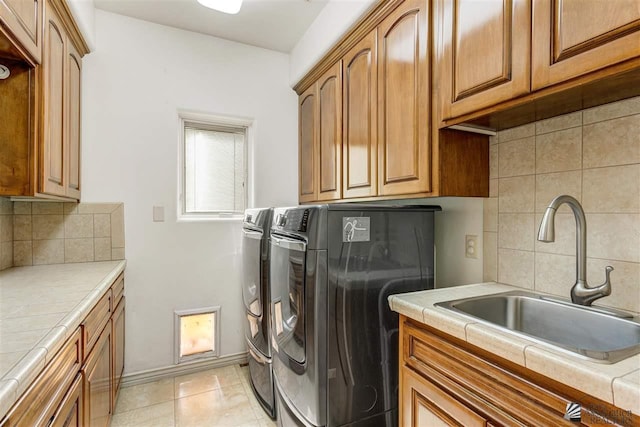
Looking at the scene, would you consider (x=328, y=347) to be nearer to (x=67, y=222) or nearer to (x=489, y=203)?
(x=489, y=203)

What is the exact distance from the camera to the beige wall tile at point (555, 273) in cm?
122

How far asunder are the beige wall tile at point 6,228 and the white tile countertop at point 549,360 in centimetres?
229

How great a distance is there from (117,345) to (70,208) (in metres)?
0.96

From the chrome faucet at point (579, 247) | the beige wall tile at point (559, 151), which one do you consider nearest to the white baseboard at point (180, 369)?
the chrome faucet at point (579, 247)

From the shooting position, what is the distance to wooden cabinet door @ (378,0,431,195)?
1.43 m

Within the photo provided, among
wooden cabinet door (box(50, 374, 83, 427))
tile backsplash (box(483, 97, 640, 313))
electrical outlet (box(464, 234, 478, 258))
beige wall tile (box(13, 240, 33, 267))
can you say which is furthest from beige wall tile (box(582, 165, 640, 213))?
beige wall tile (box(13, 240, 33, 267))

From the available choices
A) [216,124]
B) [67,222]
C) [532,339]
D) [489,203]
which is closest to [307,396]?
[532,339]

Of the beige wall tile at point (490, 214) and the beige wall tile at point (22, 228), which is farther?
the beige wall tile at point (22, 228)

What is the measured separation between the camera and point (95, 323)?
134 centimetres

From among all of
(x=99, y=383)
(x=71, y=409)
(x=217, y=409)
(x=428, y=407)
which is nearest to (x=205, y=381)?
(x=217, y=409)

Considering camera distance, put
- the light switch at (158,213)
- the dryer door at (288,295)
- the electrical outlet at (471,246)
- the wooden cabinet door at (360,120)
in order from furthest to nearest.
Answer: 1. the light switch at (158,213)
2. the wooden cabinet door at (360,120)
3. the electrical outlet at (471,246)
4. the dryer door at (288,295)

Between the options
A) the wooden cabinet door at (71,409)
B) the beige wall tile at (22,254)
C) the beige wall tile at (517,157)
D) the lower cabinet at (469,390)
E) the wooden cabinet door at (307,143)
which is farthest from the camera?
the wooden cabinet door at (307,143)

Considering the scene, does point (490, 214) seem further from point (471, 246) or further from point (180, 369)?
point (180, 369)

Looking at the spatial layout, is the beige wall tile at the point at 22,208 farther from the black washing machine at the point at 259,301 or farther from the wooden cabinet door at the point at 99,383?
the black washing machine at the point at 259,301
